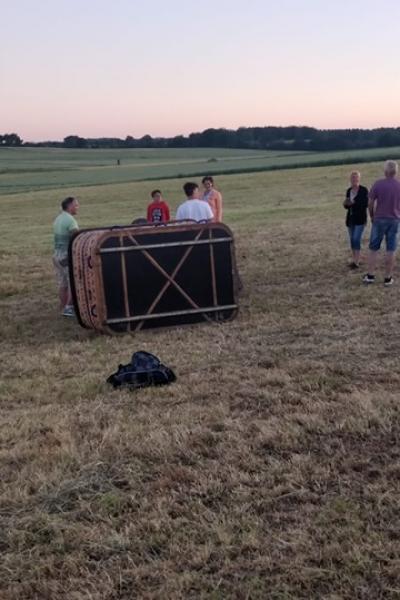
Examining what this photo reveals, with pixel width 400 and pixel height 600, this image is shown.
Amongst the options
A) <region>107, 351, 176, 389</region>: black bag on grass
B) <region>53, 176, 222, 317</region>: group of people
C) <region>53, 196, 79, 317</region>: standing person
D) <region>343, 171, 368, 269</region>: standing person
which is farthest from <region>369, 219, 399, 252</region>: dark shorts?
<region>107, 351, 176, 389</region>: black bag on grass

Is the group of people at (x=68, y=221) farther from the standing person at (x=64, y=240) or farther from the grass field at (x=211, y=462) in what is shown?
the grass field at (x=211, y=462)

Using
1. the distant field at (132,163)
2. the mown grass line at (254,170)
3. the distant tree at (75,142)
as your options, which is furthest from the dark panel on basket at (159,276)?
the distant tree at (75,142)

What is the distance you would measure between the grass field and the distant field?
149 feet

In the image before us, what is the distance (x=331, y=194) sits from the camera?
32.4 meters

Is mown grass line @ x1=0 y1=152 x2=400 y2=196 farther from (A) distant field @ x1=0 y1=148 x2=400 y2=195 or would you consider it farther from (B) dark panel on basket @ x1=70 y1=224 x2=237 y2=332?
(B) dark panel on basket @ x1=70 y1=224 x2=237 y2=332

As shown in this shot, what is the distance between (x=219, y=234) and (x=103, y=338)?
1.91 m

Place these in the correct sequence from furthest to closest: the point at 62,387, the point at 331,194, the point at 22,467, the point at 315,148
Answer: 1. the point at 315,148
2. the point at 331,194
3. the point at 62,387
4. the point at 22,467

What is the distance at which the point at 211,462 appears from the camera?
4664 mm

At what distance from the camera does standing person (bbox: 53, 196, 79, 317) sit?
31.9 ft

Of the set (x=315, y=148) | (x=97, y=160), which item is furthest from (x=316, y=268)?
(x=97, y=160)

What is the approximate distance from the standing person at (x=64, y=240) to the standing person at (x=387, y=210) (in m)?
4.12

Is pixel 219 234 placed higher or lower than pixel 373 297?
higher

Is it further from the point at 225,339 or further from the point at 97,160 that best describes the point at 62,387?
the point at 97,160

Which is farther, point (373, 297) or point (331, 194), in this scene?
point (331, 194)
